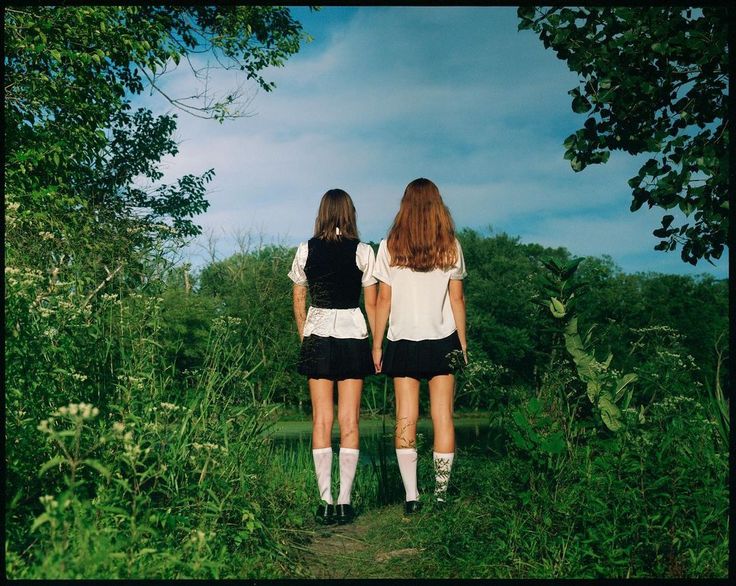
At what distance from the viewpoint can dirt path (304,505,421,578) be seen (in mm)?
4445

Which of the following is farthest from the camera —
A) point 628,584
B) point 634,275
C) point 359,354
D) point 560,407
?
point 634,275

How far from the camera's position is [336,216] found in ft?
18.6

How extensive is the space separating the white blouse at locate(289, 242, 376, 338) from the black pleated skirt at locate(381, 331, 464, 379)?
11.6 inches

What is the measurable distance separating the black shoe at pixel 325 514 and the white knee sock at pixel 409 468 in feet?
1.95

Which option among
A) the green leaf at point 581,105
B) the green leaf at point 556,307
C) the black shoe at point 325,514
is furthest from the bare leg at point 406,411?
the green leaf at point 581,105

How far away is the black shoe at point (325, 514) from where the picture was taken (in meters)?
5.49

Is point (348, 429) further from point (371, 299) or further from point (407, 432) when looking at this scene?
point (371, 299)

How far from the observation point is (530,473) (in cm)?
426

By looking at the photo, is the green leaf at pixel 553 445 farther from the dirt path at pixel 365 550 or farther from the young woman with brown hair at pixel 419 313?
the young woman with brown hair at pixel 419 313

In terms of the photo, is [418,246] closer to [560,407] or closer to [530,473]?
[560,407]

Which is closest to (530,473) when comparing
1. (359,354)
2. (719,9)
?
(359,354)

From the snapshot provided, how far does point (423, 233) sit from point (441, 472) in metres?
1.80

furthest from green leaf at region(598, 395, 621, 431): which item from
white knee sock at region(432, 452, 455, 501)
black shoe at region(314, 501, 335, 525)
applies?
black shoe at region(314, 501, 335, 525)

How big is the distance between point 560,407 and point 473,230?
4476cm
